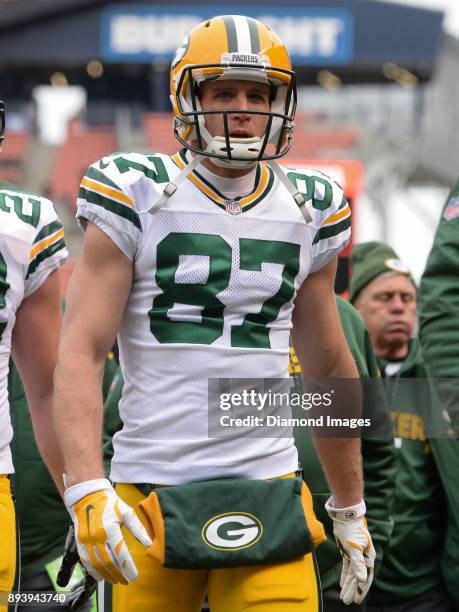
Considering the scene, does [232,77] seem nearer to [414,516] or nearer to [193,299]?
[193,299]

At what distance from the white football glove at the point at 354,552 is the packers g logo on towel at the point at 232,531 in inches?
17.0

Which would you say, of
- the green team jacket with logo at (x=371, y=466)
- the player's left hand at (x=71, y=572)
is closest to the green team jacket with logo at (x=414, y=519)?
the green team jacket with logo at (x=371, y=466)

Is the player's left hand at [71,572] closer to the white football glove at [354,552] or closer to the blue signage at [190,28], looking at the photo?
the white football glove at [354,552]

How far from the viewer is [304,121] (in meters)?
28.4

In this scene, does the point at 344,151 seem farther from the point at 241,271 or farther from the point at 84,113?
the point at 241,271

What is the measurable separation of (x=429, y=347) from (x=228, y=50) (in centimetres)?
130

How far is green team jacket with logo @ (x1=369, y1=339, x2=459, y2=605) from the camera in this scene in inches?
182

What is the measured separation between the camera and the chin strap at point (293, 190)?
10.0ft

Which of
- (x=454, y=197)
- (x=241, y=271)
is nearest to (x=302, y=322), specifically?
(x=241, y=271)

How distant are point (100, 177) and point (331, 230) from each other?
62 centimetres

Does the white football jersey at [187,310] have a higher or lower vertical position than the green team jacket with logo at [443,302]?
higher

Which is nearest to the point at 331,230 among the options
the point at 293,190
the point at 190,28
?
the point at 293,190

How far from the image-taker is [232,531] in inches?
111

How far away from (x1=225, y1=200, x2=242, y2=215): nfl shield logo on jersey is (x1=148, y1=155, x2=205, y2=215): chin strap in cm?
12
